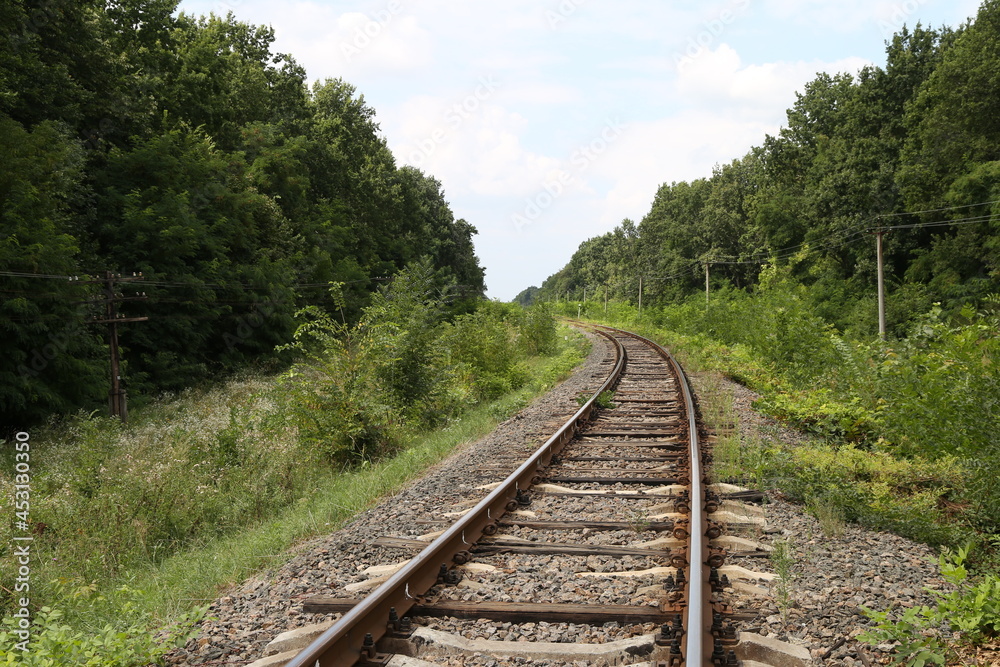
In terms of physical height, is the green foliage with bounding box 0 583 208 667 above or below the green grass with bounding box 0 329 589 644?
above

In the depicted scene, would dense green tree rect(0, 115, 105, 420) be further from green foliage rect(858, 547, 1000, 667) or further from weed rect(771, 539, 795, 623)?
green foliage rect(858, 547, 1000, 667)

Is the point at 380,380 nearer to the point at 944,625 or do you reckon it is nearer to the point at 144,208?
the point at 944,625

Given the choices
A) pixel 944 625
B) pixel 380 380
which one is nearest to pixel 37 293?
pixel 380 380

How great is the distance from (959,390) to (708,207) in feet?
196

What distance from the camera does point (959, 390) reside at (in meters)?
6.16

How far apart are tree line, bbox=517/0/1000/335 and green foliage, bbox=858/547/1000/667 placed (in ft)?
73.9

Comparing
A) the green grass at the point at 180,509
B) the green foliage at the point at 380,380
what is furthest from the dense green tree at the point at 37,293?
the green foliage at the point at 380,380

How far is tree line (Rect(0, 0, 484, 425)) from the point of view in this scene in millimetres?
16359

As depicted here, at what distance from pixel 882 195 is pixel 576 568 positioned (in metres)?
42.2

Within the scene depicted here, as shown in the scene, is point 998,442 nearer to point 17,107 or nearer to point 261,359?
point 17,107

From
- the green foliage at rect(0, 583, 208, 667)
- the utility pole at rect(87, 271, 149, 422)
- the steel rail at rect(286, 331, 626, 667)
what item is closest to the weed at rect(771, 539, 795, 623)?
the steel rail at rect(286, 331, 626, 667)

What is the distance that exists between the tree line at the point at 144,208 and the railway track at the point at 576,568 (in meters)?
5.84

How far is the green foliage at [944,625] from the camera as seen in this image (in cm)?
314

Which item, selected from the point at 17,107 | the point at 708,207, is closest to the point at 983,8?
the point at 708,207
